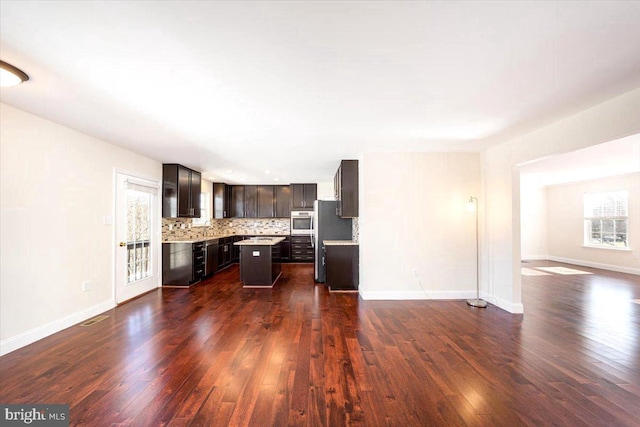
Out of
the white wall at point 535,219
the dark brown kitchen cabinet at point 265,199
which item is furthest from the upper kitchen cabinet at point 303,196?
the white wall at point 535,219

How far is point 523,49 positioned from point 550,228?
9.16m

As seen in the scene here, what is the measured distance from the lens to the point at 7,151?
262 cm

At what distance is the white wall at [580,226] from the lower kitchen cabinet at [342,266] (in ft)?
23.1

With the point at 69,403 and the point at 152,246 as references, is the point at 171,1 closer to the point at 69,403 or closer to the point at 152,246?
the point at 69,403

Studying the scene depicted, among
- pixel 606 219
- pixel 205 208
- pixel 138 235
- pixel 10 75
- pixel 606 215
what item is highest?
pixel 10 75

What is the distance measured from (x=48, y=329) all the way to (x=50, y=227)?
1.17 m

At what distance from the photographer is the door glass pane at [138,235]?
442 cm

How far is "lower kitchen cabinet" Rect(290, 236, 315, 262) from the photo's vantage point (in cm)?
779

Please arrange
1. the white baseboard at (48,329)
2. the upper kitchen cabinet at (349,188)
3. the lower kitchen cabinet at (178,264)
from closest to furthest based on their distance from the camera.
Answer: the white baseboard at (48,329), the upper kitchen cabinet at (349,188), the lower kitchen cabinet at (178,264)

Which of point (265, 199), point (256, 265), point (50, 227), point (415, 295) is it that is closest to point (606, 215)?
point (415, 295)

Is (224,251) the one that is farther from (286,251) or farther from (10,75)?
(10,75)

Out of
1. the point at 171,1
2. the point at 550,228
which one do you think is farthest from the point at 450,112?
the point at 550,228

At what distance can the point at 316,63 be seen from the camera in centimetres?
186

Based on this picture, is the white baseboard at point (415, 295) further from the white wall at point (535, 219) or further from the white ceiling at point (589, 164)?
the white wall at point (535, 219)
